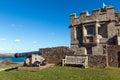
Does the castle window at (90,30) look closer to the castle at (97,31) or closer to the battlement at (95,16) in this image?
the castle at (97,31)

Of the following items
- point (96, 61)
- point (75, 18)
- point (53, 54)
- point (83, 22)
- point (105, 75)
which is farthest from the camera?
point (75, 18)

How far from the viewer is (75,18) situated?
29016 millimetres

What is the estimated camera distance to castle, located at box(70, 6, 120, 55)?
24906 mm

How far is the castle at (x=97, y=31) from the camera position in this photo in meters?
24.9

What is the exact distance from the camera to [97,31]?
25.7 m

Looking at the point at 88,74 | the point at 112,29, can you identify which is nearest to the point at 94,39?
the point at 112,29

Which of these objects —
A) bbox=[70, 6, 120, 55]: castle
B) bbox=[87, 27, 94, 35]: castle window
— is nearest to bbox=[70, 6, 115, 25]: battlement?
bbox=[70, 6, 120, 55]: castle

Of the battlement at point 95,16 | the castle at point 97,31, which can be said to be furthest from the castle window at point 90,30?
the battlement at point 95,16

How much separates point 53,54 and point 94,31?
26.8 feet

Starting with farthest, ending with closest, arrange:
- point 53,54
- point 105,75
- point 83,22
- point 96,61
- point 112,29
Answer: point 83,22 → point 112,29 → point 53,54 → point 96,61 → point 105,75

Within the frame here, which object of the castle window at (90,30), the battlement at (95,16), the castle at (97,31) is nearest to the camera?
the castle at (97,31)

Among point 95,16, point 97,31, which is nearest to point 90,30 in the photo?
point 97,31

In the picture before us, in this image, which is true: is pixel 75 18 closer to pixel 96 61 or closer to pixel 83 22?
pixel 83 22

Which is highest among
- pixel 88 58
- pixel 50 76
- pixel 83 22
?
pixel 83 22
